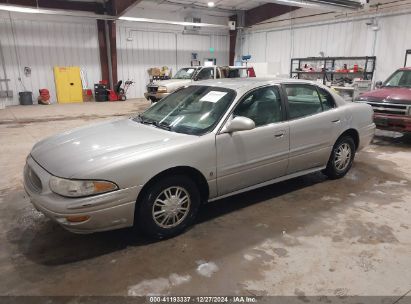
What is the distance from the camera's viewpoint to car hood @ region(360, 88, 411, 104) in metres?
6.18

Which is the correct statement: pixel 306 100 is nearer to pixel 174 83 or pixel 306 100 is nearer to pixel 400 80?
pixel 400 80

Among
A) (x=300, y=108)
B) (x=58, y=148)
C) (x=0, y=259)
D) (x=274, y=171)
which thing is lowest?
(x=0, y=259)

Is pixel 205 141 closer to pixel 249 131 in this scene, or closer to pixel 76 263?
pixel 249 131

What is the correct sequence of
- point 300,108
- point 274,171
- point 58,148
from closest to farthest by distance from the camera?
point 58,148 → point 274,171 → point 300,108

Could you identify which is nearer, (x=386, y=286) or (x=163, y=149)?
(x=386, y=286)

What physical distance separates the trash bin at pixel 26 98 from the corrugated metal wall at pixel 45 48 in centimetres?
46

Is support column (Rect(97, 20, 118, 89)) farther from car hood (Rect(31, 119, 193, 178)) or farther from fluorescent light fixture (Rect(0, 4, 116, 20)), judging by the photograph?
car hood (Rect(31, 119, 193, 178))

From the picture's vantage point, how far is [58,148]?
113 inches

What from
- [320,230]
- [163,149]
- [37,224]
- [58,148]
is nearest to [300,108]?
[320,230]

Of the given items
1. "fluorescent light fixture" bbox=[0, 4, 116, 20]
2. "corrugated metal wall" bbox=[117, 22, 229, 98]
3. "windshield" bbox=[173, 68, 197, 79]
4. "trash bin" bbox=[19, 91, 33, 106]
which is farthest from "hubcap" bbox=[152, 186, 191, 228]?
"corrugated metal wall" bbox=[117, 22, 229, 98]

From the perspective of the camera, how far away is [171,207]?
2.78 m

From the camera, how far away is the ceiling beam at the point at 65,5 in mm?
12820

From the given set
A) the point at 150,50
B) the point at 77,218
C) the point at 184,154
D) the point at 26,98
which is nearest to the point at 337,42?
the point at 150,50

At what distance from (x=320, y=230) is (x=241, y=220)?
75 centimetres
